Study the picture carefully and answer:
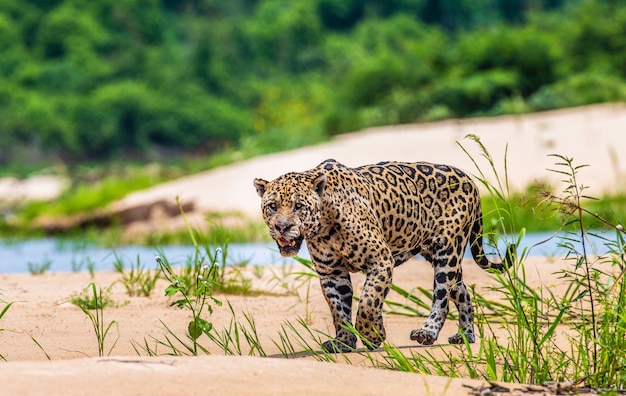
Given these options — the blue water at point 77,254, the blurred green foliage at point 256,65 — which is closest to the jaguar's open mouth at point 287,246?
the blue water at point 77,254

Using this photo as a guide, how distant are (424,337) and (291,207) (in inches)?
38.5

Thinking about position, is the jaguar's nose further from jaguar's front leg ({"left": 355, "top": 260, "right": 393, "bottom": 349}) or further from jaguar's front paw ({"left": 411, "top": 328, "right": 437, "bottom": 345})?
jaguar's front paw ({"left": 411, "top": 328, "right": 437, "bottom": 345})

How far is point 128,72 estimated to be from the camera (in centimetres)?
5109

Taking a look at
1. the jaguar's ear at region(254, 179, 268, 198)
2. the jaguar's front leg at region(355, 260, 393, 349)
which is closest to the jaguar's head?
the jaguar's ear at region(254, 179, 268, 198)

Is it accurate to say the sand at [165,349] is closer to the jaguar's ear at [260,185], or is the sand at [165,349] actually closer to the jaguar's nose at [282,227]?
the jaguar's nose at [282,227]

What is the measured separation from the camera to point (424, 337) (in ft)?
17.2

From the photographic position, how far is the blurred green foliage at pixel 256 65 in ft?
90.8

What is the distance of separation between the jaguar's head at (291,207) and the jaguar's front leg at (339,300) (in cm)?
40

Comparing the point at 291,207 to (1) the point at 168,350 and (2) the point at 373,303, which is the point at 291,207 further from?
(1) the point at 168,350

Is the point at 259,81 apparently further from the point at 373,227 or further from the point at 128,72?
the point at 373,227

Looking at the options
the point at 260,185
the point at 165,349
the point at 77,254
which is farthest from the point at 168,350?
the point at 77,254

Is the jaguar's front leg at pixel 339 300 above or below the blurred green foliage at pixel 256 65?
below

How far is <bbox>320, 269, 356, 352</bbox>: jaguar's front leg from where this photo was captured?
207 inches

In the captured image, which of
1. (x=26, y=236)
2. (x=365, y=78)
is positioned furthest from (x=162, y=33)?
(x=26, y=236)
